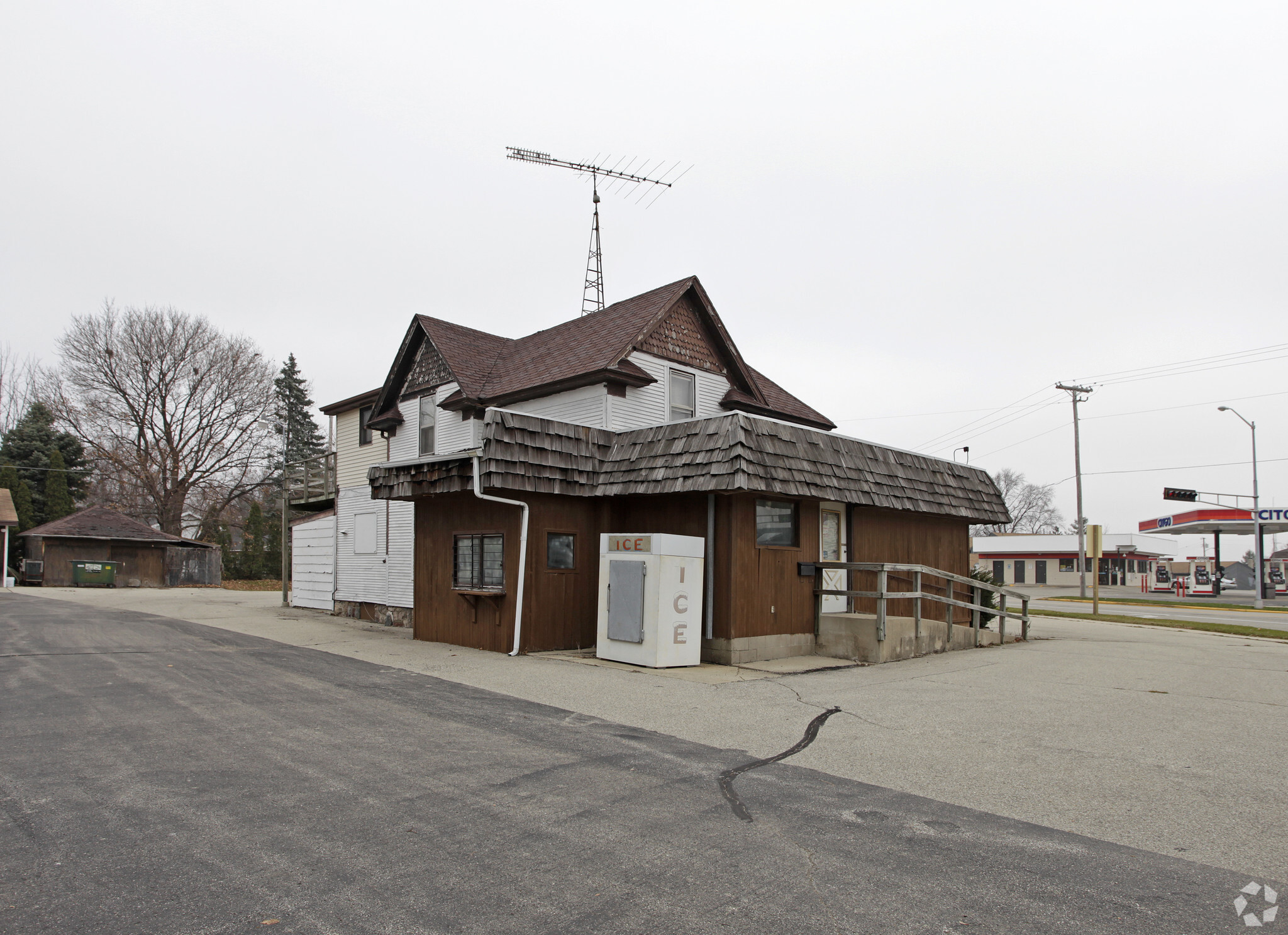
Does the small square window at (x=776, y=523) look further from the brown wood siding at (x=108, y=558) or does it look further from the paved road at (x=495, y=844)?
the brown wood siding at (x=108, y=558)

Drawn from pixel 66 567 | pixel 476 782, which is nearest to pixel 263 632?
pixel 476 782

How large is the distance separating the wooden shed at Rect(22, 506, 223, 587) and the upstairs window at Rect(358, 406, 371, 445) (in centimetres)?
2274

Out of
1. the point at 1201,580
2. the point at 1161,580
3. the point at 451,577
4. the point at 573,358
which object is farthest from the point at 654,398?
the point at 1161,580

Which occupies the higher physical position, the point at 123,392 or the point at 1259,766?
the point at 123,392

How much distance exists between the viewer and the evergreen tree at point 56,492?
147 ft

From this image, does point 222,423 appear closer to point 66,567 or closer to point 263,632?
point 66,567

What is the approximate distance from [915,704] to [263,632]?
1320cm

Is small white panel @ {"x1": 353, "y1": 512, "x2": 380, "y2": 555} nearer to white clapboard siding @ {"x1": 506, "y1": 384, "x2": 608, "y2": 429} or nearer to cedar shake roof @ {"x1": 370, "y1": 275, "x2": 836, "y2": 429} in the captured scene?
cedar shake roof @ {"x1": 370, "y1": 275, "x2": 836, "y2": 429}

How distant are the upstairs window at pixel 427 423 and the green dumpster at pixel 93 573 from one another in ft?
90.1

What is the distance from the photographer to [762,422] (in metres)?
13.1

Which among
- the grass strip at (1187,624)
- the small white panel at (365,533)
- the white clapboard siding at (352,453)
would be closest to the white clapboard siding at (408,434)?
the white clapboard siding at (352,453)

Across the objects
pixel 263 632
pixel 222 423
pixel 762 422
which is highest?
pixel 222 423

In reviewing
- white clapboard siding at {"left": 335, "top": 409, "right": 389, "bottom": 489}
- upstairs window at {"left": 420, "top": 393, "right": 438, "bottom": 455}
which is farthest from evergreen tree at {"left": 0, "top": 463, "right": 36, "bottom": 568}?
upstairs window at {"left": 420, "top": 393, "right": 438, "bottom": 455}

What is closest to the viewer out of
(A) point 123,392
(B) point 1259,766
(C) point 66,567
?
(B) point 1259,766
